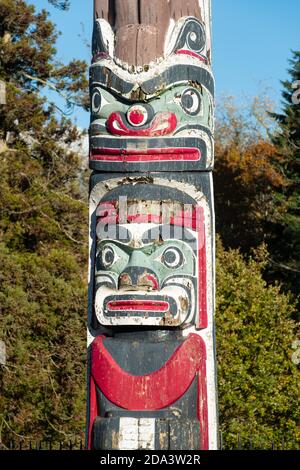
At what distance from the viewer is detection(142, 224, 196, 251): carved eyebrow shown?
22.2 feet

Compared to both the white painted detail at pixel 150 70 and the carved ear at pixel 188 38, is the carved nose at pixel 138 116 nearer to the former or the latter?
the white painted detail at pixel 150 70

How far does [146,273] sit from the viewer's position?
6.63 metres

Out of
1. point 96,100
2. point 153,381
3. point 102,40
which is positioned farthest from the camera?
point 102,40

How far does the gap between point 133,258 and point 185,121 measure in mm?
1272

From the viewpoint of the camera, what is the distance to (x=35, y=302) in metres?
16.8

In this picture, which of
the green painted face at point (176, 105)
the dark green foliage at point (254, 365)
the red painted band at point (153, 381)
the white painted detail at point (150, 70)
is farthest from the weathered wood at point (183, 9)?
the dark green foliage at point (254, 365)

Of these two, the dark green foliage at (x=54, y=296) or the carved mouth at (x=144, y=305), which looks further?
the dark green foliage at (x=54, y=296)

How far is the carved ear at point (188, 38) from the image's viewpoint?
7117 mm

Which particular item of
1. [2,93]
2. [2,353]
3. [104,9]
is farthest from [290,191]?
[104,9]

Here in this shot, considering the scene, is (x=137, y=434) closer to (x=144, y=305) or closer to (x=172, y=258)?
(x=144, y=305)

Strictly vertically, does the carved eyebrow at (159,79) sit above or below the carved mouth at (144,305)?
above

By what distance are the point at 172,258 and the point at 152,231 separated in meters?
0.28

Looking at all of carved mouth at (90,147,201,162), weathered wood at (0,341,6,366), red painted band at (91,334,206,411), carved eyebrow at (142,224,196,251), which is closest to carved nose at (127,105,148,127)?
carved mouth at (90,147,201,162)
